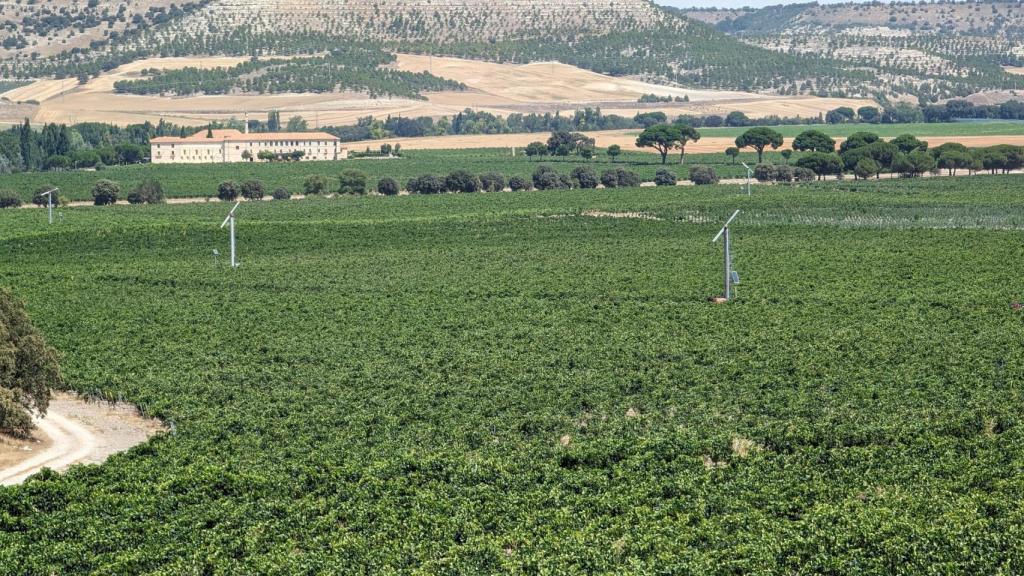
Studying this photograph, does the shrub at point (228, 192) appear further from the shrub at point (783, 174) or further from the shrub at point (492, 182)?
the shrub at point (783, 174)

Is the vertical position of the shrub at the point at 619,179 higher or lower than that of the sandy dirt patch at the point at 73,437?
lower

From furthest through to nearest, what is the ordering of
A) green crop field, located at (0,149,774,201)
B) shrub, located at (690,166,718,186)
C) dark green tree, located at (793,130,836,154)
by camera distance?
dark green tree, located at (793,130,836,154) → shrub, located at (690,166,718,186) → green crop field, located at (0,149,774,201)

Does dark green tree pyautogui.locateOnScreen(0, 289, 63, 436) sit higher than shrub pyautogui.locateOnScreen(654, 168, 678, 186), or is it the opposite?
dark green tree pyautogui.locateOnScreen(0, 289, 63, 436)

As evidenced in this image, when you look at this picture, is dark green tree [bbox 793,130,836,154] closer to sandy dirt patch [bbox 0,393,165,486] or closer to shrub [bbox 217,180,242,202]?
shrub [bbox 217,180,242,202]

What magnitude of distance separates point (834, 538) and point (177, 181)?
142920mm

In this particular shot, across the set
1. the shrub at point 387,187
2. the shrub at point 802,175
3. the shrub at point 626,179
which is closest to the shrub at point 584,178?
the shrub at point 626,179

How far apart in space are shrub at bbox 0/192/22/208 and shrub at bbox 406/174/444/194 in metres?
39.3

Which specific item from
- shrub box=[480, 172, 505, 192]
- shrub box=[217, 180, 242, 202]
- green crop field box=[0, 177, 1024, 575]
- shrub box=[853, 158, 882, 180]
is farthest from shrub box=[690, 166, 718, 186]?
green crop field box=[0, 177, 1024, 575]

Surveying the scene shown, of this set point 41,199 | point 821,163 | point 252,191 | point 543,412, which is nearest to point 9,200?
point 41,199

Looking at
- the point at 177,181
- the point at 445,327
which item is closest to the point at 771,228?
the point at 445,327

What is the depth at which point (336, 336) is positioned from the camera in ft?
207

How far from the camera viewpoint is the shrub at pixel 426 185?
15575 cm

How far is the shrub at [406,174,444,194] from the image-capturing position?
156 metres

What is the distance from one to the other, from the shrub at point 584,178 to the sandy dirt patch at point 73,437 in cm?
10949
